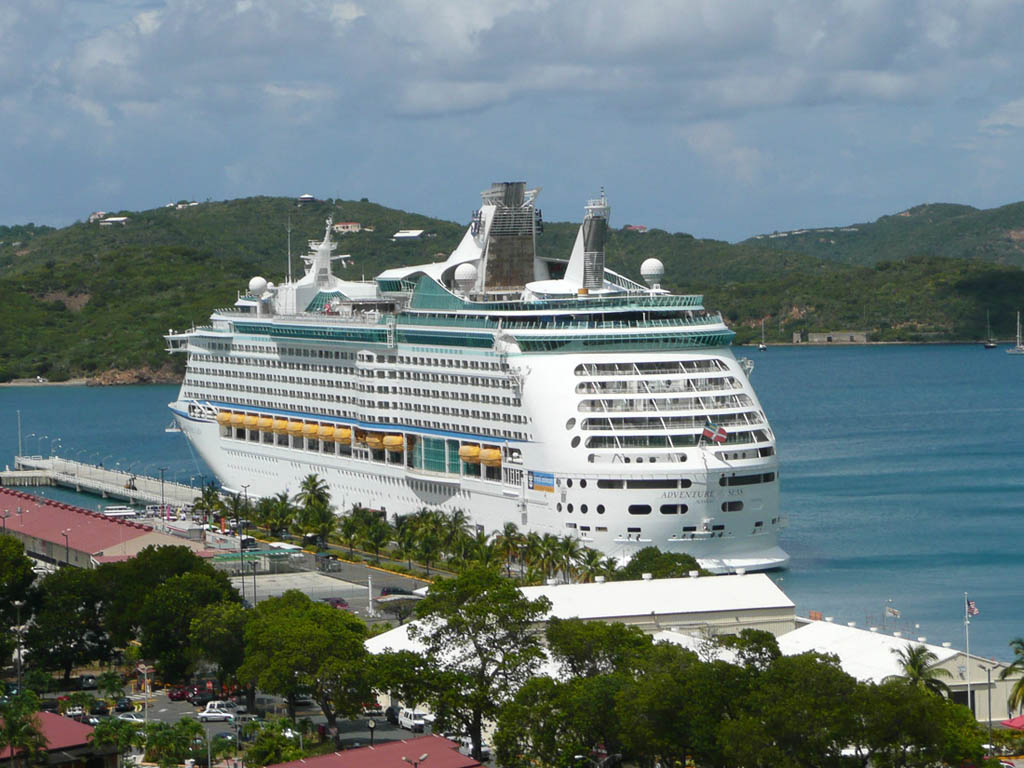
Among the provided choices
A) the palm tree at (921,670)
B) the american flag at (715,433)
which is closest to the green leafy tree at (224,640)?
the palm tree at (921,670)

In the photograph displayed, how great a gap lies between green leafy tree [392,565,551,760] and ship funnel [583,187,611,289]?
1035 inches

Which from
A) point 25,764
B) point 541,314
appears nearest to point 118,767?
point 25,764

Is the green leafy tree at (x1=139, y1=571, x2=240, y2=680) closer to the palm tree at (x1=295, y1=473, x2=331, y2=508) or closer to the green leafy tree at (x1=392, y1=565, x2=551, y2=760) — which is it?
the green leafy tree at (x1=392, y1=565, x2=551, y2=760)

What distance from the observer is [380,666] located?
4366 centimetres

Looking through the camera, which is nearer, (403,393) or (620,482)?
(620,482)

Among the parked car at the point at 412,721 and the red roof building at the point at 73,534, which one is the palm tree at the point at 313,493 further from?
the parked car at the point at 412,721

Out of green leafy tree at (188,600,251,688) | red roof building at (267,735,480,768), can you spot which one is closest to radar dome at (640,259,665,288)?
green leafy tree at (188,600,251,688)

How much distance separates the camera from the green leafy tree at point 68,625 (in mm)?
52375

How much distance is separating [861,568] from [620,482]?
44.8ft

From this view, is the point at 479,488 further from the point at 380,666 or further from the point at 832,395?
the point at 832,395

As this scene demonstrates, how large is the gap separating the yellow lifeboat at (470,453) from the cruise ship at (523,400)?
147 mm

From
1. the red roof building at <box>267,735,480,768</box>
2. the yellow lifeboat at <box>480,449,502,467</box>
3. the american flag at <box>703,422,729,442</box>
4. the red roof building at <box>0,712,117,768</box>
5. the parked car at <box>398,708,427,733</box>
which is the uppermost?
the american flag at <box>703,422,729,442</box>

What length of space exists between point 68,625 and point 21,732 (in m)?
13.5

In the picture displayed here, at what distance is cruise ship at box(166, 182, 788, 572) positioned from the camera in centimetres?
6384
